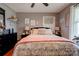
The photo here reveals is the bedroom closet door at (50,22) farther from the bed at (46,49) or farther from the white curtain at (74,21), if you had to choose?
Result: the bed at (46,49)

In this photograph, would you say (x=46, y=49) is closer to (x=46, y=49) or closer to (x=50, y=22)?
(x=46, y=49)

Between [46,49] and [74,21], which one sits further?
[74,21]

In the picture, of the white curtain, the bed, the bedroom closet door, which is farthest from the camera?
the bedroom closet door

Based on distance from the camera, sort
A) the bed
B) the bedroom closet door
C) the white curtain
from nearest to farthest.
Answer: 1. the bed
2. the white curtain
3. the bedroom closet door

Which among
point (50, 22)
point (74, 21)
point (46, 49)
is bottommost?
point (46, 49)

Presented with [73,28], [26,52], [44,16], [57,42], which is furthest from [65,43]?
[44,16]

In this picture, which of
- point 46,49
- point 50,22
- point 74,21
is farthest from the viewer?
point 50,22

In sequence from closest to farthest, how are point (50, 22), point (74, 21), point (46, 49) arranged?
point (46, 49)
point (74, 21)
point (50, 22)

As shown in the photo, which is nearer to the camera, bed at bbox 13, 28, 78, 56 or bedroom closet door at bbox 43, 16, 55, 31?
bed at bbox 13, 28, 78, 56

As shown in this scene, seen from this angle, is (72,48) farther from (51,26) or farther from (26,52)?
(51,26)

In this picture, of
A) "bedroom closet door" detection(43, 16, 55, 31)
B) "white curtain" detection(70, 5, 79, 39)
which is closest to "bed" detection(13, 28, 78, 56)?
"white curtain" detection(70, 5, 79, 39)

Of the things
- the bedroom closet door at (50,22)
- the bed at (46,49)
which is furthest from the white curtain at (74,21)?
the bed at (46,49)

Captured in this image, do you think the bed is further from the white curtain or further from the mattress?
the white curtain

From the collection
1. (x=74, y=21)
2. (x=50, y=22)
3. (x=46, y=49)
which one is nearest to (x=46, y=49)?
(x=46, y=49)
